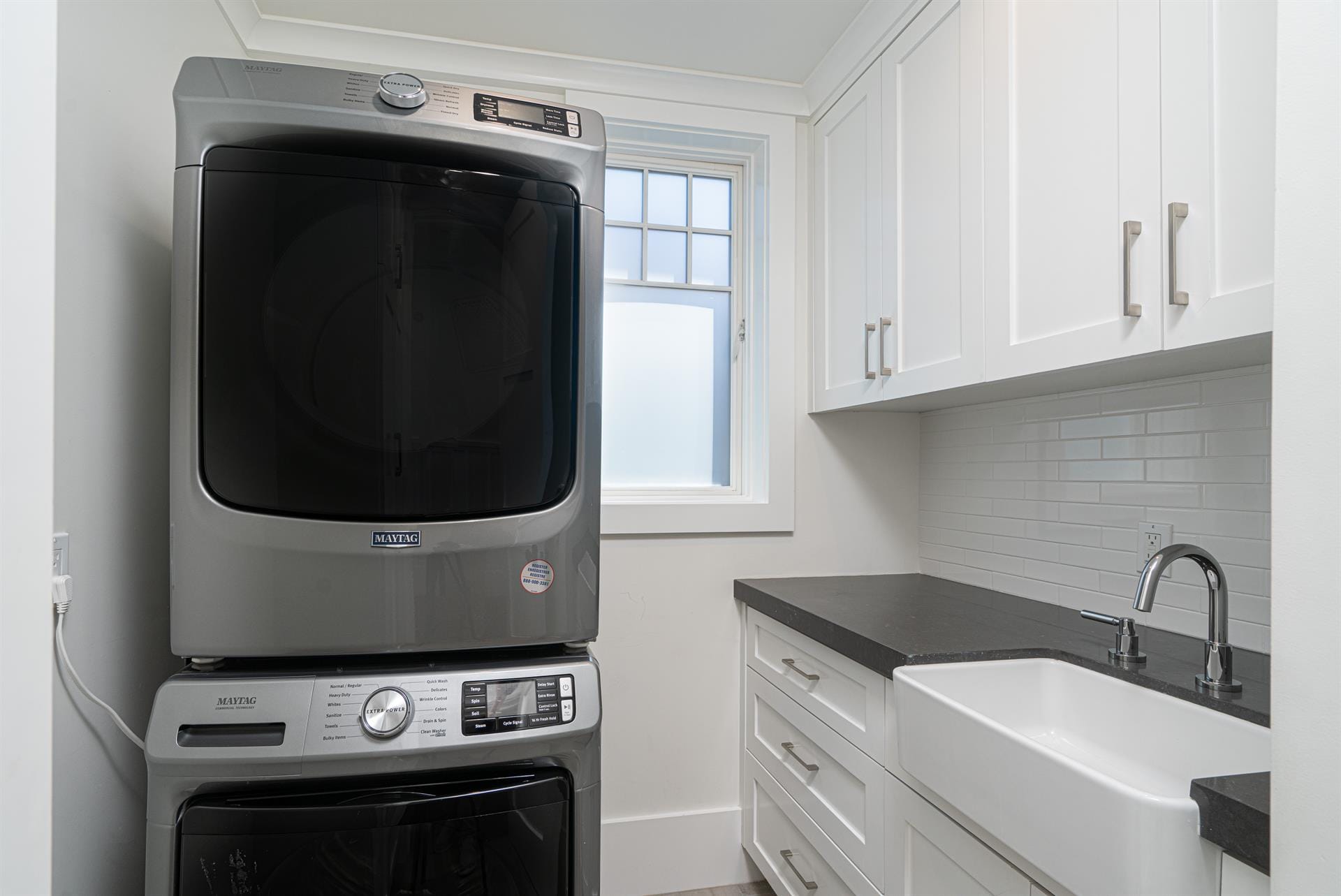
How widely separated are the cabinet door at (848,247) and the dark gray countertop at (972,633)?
54 centimetres

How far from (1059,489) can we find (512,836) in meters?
1.44

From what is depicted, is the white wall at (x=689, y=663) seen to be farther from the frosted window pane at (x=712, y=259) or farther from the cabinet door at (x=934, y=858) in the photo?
the cabinet door at (x=934, y=858)

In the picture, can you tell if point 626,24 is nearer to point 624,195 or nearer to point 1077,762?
point 624,195

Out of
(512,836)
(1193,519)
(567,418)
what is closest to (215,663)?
(512,836)

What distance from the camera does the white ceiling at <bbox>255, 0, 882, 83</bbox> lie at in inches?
75.2

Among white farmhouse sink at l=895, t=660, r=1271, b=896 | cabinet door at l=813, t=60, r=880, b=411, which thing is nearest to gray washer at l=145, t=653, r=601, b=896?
white farmhouse sink at l=895, t=660, r=1271, b=896

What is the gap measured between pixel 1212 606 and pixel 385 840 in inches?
49.4

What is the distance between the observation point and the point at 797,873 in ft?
6.00

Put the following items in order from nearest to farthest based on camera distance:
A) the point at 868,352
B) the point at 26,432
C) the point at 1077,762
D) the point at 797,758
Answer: the point at 26,432, the point at 1077,762, the point at 797,758, the point at 868,352

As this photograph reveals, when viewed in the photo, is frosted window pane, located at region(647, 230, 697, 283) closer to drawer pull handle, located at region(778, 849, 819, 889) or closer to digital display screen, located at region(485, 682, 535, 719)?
digital display screen, located at region(485, 682, 535, 719)

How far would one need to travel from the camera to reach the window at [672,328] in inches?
92.7

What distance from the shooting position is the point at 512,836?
110cm

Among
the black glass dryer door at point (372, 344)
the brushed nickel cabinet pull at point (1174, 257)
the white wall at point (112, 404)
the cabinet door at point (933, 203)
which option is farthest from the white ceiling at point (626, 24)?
the brushed nickel cabinet pull at point (1174, 257)

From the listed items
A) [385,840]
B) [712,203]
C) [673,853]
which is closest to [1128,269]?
[385,840]
